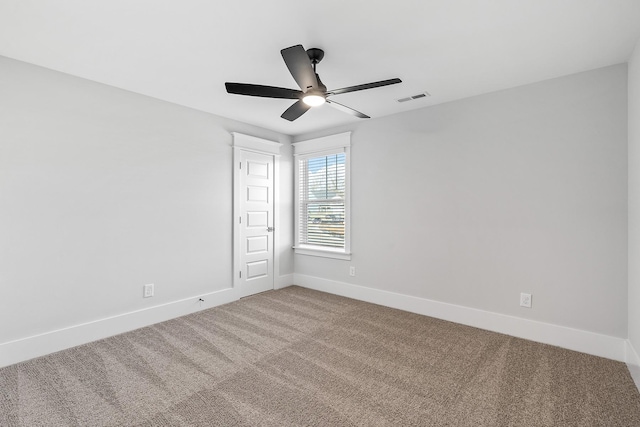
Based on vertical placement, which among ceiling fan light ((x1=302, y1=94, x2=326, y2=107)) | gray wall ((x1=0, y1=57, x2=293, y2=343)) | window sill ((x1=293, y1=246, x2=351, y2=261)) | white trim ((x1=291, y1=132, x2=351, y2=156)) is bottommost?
window sill ((x1=293, y1=246, x2=351, y2=261))

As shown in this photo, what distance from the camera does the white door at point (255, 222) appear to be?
4.20 m

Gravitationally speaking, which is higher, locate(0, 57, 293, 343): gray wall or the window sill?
locate(0, 57, 293, 343): gray wall

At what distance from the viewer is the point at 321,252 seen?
4.57 metres

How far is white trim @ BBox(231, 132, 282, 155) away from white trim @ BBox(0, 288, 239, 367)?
6.61 ft

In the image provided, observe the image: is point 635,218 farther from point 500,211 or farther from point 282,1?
point 282,1

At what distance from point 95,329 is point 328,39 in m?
3.31

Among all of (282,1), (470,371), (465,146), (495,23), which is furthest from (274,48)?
(470,371)

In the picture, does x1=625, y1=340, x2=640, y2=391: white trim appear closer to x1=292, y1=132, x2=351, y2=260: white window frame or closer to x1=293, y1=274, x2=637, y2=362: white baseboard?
x1=293, y1=274, x2=637, y2=362: white baseboard

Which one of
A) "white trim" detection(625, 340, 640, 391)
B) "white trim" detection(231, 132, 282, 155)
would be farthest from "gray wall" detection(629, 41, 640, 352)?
"white trim" detection(231, 132, 282, 155)

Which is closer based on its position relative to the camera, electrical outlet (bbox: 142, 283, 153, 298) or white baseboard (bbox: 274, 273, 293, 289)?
electrical outlet (bbox: 142, 283, 153, 298)

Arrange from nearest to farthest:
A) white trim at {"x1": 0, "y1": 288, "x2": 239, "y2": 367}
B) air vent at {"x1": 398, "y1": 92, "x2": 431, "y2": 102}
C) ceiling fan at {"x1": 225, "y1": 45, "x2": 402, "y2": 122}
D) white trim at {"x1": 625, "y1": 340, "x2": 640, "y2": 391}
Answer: ceiling fan at {"x1": 225, "y1": 45, "x2": 402, "y2": 122} < white trim at {"x1": 625, "y1": 340, "x2": 640, "y2": 391} < white trim at {"x1": 0, "y1": 288, "x2": 239, "y2": 367} < air vent at {"x1": 398, "y1": 92, "x2": 431, "y2": 102}

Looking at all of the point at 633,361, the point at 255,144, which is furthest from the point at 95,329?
the point at 633,361

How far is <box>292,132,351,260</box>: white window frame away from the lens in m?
4.29

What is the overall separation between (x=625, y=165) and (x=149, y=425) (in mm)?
3971
